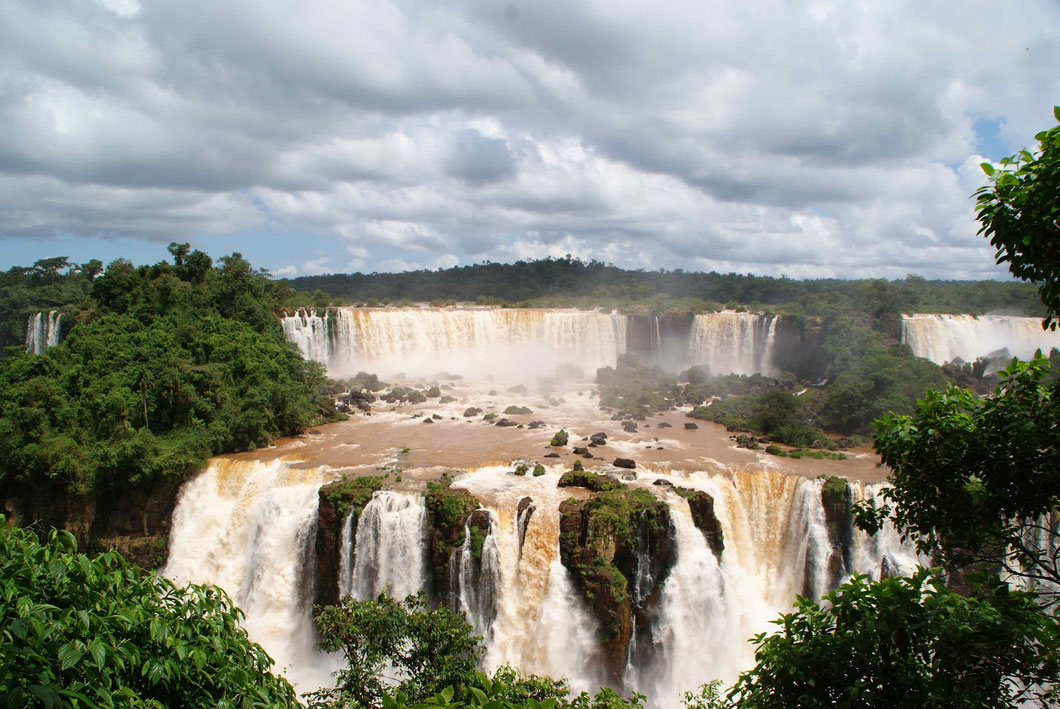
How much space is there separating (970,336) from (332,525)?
114 ft

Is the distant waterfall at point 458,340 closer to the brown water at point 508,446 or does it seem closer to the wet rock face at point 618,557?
the brown water at point 508,446

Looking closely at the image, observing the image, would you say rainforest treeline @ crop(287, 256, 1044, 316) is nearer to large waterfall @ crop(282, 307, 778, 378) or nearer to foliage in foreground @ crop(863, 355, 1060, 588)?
large waterfall @ crop(282, 307, 778, 378)

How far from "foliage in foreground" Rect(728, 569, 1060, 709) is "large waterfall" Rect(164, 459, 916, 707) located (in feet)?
32.9

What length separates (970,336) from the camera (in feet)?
112

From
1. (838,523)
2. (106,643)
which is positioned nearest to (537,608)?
(838,523)

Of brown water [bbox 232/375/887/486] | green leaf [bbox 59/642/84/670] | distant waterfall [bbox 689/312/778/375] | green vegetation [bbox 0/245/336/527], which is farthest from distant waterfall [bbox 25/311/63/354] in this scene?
green leaf [bbox 59/642/84/670]

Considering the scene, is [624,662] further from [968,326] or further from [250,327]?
[968,326]

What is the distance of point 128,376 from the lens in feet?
66.6

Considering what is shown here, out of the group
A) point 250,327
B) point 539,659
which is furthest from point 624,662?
point 250,327

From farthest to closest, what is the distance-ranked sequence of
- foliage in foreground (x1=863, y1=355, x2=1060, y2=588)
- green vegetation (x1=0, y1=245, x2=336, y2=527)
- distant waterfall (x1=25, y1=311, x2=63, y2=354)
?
distant waterfall (x1=25, y1=311, x2=63, y2=354), green vegetation (x1=0, y1=245, x2=336, y2=527), foliage in foreground (x1=863, y1=355, x2=1060, y2=588)

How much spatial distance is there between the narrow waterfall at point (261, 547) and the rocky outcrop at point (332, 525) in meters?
0.28

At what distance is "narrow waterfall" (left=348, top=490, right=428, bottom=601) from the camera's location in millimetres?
14539

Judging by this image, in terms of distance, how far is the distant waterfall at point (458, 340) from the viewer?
3177cm

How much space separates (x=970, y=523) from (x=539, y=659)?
1098 cm
